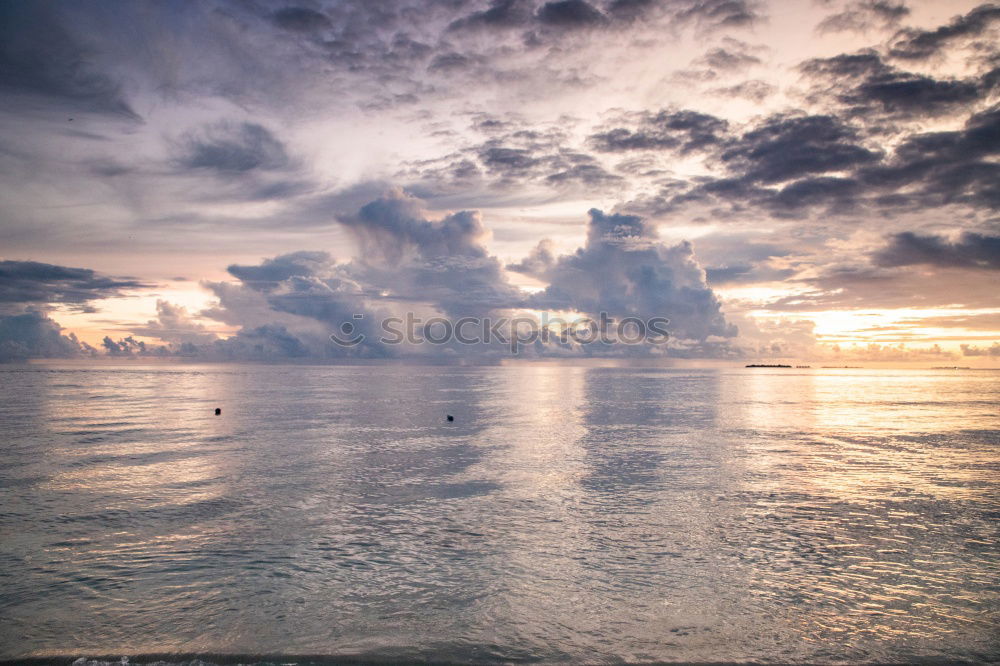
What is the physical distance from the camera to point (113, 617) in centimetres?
1255

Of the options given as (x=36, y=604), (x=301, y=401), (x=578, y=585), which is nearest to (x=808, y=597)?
(x=578, y=585)

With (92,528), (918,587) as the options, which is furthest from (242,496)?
(918,587)

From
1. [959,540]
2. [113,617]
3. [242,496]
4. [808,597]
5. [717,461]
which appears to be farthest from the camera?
[717,461]

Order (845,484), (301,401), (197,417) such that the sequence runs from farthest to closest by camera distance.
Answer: (301,401) → (197,417) → (845,484)

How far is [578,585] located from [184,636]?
28.5 feet

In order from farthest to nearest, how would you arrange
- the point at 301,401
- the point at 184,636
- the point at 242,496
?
the point at 301,401
the point at 242,496
the point at 184,636

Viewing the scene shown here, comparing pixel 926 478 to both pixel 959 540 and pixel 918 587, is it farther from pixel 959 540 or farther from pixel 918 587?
pixel 918 587

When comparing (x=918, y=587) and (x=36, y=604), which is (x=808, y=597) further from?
(x=36, y=604)

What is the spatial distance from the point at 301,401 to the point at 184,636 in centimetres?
7028

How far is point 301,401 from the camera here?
Answer: 7894cm

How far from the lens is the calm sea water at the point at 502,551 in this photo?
467 inches

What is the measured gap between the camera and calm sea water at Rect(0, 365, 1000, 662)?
38.9 feet

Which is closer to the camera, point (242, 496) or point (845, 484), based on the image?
point (242, 496)

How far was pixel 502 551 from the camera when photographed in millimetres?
16984
